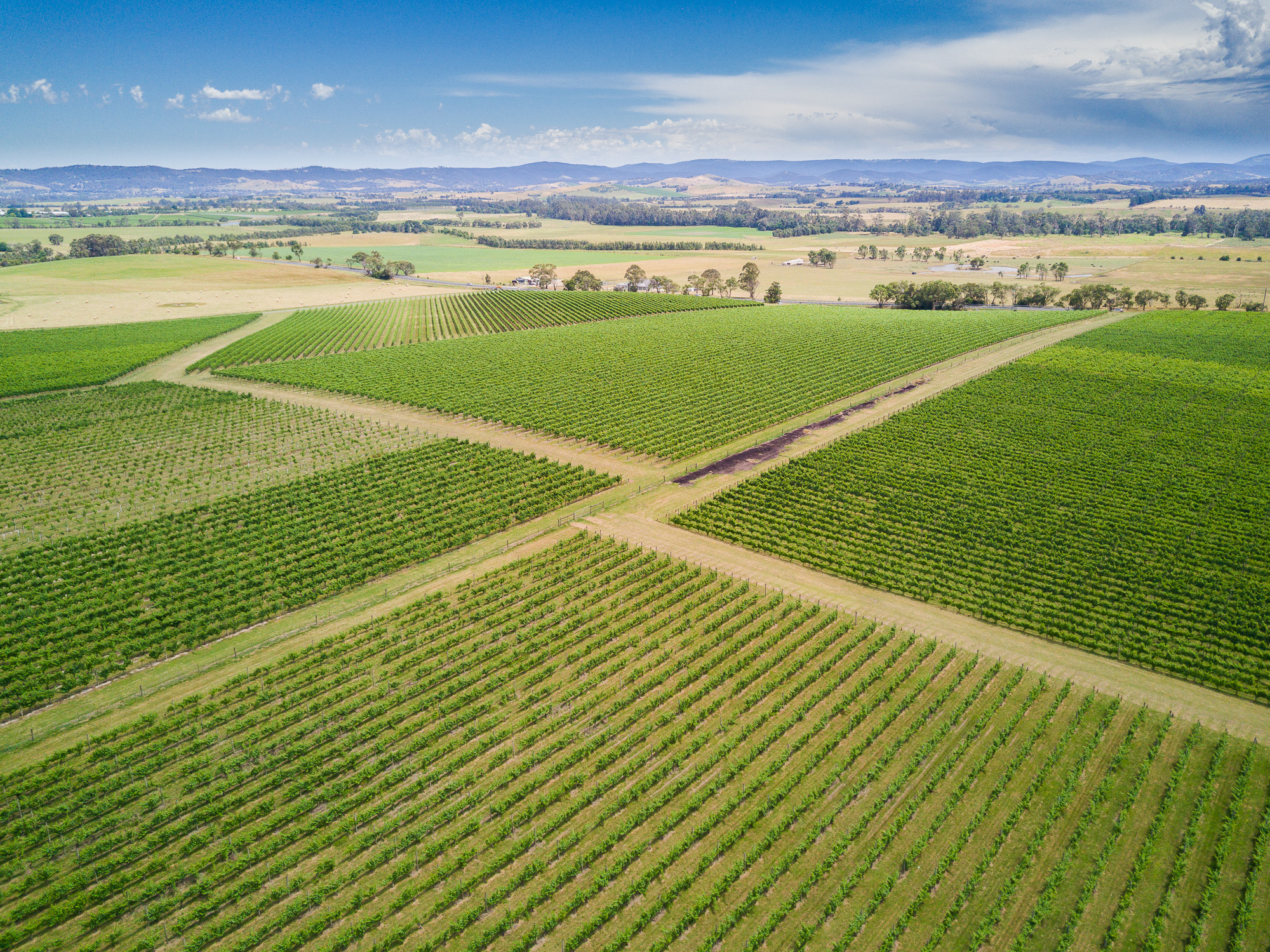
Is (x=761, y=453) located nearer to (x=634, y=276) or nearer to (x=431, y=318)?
(x=431, y=318)

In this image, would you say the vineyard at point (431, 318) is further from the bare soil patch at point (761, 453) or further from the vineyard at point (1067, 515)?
the vineyard at point (1067, 515)

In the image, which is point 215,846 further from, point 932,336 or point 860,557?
point 932,336

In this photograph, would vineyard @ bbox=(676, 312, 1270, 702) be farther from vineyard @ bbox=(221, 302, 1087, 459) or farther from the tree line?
the tree line

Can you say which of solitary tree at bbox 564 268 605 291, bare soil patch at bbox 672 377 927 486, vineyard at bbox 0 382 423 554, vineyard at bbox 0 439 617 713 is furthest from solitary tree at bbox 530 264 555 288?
vineyard at bbox 0 439 617 713

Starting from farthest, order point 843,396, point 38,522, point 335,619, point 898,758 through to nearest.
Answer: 1. point 843,396
2. point 38,522
3. point 335,619
4. point 898,758

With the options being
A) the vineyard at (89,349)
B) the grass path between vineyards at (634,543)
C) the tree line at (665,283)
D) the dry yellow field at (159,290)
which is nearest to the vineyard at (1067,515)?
the grass path between vineyards at (634,543)

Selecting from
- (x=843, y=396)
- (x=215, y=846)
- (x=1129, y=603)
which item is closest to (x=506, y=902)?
(x=215, y=846)
